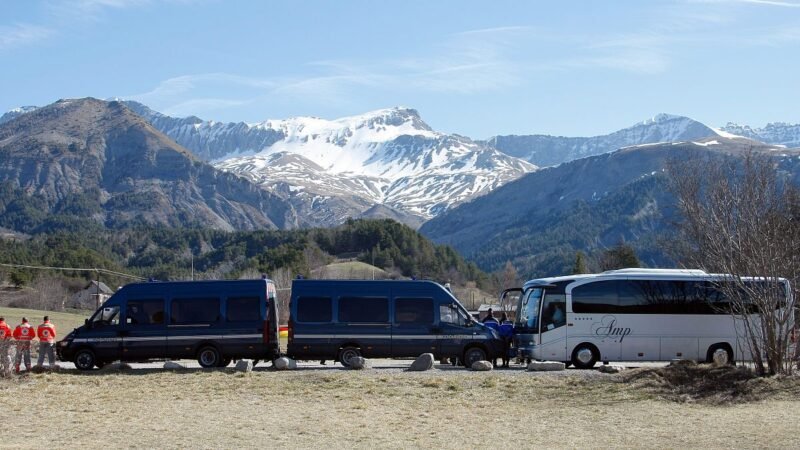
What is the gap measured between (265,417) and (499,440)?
5.37 metres

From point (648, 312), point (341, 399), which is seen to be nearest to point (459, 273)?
point (648, 312)

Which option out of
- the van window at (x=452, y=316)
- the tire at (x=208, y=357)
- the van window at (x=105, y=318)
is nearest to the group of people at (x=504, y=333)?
the van window at (x=452, y=316)

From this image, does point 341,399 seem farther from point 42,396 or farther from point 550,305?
point 550,305

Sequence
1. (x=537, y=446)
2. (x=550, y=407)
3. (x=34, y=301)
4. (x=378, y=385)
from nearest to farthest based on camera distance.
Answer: (x=537, y=446)
(x=550, y=407)
(x=378, y=385)
(x=34, y=301)

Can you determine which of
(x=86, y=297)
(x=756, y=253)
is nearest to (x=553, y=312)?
(x=756, y=253)

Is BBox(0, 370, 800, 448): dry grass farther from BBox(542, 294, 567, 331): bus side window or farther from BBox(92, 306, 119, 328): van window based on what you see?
BBox(542, 294, 567, 331): bus side window

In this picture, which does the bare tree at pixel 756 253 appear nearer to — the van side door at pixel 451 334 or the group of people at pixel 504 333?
the group of people at pixel 504 333

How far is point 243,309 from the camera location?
1188 inches

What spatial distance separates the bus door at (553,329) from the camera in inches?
1243

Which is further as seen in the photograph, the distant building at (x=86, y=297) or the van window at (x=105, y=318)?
the distant building at (x=86, y=297)

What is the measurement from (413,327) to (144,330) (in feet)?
27.3

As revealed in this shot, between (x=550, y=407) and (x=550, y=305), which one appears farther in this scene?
(x=550, y=305)

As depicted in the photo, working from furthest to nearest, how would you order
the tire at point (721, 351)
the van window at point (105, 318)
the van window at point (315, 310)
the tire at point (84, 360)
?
the tire at point (721, 351)
the van window at point (315, 310)
the van window at point (105, 318)
the tire at point (84, 360)

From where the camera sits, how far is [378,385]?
81.9 ft
